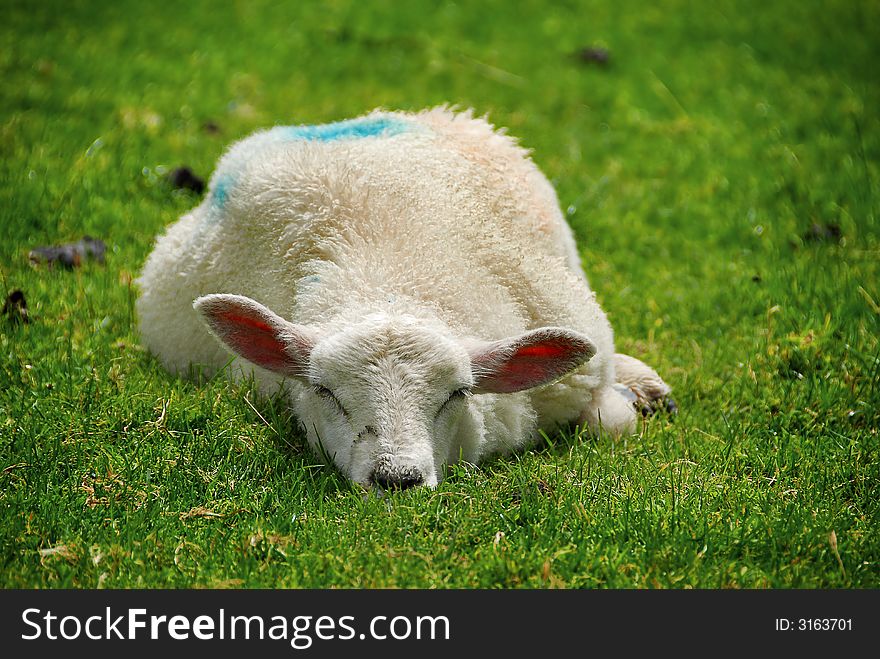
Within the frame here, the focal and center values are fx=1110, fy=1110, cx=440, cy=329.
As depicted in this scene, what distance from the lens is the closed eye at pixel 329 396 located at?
4.49 m

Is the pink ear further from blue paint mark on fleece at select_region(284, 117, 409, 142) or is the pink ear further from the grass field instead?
blue paint mark on fleece at select_region(284, 117, 409, 142)

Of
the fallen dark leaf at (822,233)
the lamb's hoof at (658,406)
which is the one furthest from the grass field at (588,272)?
the lamb's hoof at (658,406)

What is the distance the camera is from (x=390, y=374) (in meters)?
4.36

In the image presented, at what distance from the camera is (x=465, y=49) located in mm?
11078

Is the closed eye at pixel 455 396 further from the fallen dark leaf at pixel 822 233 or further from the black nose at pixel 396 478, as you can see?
the fallen dark leaf at pixel 822 233

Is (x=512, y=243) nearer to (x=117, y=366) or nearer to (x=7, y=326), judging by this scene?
(x=117, y=366)

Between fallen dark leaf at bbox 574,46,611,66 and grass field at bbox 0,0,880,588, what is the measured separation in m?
0.11

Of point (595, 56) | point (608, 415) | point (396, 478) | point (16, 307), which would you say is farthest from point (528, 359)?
point (595, 56)

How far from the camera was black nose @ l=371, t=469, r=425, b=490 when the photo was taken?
4.22 metres

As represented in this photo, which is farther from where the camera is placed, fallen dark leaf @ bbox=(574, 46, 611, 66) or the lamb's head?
fallen dark leaf @ bbox=(574, 46, 611, 66)

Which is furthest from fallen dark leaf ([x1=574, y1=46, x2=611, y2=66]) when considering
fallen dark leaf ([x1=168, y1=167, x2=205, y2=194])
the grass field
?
fallen dark leaf ([x1=168, y1=167, x2=205, y2=194])

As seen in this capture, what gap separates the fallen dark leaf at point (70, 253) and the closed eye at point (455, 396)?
312cm

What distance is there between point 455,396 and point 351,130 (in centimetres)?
203

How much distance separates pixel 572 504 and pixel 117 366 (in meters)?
2.45
